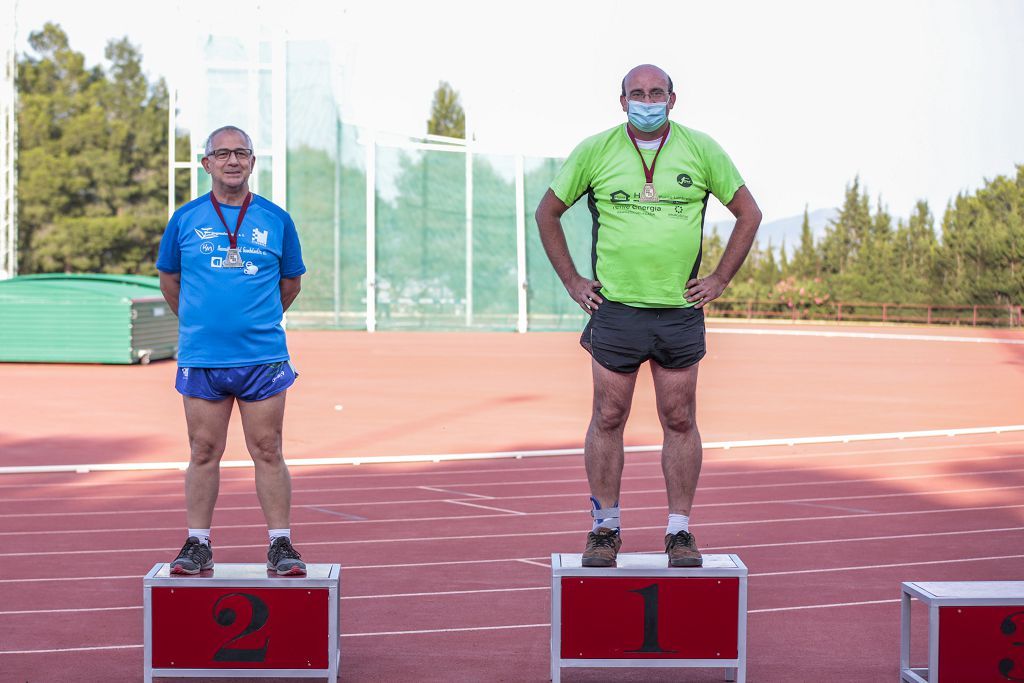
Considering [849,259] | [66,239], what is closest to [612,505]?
[66,239]

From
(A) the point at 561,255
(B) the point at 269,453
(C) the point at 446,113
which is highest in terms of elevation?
(C) the point at 446,113

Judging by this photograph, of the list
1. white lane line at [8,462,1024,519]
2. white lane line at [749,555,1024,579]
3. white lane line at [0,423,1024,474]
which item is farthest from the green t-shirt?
white lane line at [0,423,1024,474]

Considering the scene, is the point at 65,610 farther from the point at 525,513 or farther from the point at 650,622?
the point at 525,513

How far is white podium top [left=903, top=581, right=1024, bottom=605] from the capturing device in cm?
455

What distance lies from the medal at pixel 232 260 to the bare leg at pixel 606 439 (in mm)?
1368

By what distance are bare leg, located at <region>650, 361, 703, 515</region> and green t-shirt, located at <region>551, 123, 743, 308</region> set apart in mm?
295

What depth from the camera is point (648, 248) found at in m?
5.09

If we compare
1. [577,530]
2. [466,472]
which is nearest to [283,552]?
[577,530]

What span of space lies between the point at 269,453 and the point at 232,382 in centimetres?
32

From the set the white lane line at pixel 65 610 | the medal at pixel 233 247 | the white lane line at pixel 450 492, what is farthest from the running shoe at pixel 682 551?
the white lane line at pixel 450 492

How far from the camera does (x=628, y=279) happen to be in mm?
5125

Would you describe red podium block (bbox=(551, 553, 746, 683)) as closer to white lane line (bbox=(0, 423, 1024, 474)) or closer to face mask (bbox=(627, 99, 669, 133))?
face mask (bbox=(627, 99, 669, 133))

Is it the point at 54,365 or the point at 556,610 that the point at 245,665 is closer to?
the point at 556,610

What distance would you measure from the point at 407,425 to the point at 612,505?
31.1 feet
